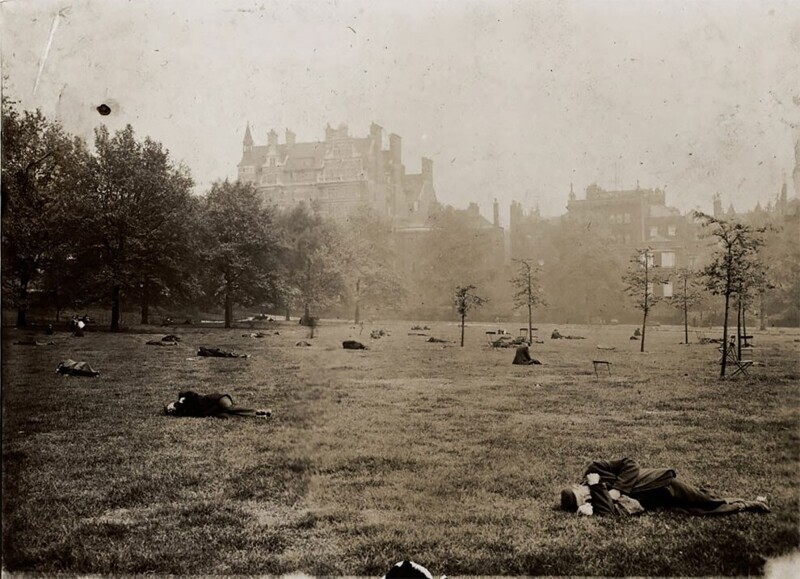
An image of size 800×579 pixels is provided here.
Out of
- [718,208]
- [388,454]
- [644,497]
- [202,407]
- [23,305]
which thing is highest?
[718,208]

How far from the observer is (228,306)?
4.68 meters

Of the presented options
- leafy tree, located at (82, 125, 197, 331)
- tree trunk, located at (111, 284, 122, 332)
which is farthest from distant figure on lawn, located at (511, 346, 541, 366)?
tree trunk, located at (111, 284, 122, 332)

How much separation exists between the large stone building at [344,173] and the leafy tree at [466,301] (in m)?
0.63

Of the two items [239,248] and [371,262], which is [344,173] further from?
[239,248]

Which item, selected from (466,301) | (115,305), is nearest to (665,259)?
(466,301)

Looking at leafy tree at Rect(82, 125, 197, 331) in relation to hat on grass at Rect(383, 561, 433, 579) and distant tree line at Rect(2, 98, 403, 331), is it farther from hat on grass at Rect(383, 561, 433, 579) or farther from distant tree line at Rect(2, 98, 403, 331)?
hat on grass at Rect(383, 561, 433, 579)

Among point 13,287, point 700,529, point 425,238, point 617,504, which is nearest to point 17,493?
point 13,287

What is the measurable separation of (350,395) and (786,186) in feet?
10.8

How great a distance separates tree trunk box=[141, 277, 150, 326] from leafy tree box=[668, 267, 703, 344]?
403 cm

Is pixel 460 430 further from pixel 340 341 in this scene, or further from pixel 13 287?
pixel 13 287

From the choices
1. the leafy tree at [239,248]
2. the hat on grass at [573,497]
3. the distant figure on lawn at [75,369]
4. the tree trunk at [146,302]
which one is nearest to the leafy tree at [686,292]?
the hat on grass at [573,497]

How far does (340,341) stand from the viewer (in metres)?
4.25

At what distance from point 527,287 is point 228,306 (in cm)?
236

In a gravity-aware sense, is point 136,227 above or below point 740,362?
above
